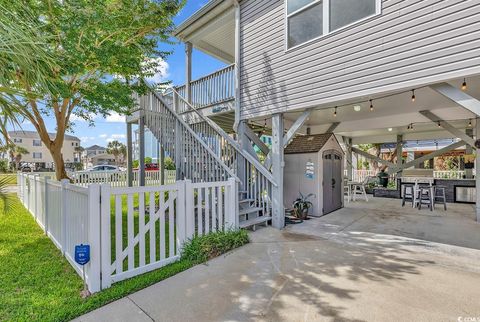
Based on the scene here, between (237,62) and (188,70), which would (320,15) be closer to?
(237,62)

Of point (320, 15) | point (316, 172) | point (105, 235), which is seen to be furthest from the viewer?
point (316, 172)

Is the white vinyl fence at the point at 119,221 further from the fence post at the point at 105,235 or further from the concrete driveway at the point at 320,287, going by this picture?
the concrete driveway at the point at 320,287

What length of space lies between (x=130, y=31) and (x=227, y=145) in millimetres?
3525

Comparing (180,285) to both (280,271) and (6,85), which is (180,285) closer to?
(280,271)

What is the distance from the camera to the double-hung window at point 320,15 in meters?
4.57

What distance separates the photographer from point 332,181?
7516 millimetres

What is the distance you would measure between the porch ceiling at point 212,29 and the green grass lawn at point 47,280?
6.20 metres

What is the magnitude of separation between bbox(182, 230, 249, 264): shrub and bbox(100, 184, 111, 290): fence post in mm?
1138

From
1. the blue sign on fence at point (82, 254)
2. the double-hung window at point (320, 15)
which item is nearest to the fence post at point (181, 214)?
the blue sign on fence at point (82, 254)

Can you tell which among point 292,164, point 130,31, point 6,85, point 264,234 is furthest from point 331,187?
point 6,85

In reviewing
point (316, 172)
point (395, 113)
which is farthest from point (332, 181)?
point (395, 113)

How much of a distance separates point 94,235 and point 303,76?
4.88 meters

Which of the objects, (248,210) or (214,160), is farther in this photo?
(214,160)

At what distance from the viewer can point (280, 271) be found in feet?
11.0
